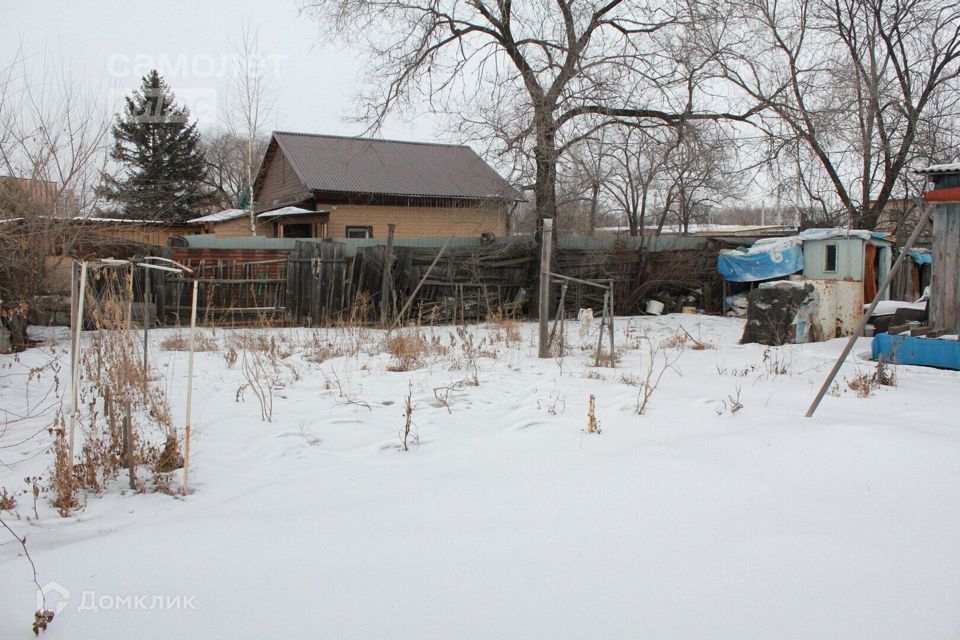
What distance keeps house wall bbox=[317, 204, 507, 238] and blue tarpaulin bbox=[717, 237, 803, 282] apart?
684cm

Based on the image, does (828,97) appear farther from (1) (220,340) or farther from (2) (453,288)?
(1) (220,340)

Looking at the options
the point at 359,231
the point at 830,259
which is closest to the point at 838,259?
the point at 830,259

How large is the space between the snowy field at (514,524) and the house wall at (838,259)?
7.06 meters

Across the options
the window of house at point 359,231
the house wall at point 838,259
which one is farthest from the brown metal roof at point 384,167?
the house wall at point 838,259

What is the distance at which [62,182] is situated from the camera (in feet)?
30.1

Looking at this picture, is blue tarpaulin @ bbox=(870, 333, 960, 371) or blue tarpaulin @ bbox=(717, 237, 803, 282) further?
blue tarpaulin @ bbox=(717, 237, 803, 282)

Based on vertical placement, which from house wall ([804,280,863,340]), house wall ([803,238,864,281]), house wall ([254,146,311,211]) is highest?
house wall ([254,146,311,211])

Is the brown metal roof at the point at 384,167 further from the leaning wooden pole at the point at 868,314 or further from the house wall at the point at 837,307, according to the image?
the leaning wooden pole at the point at 868,314

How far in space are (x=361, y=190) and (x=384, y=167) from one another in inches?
95.9

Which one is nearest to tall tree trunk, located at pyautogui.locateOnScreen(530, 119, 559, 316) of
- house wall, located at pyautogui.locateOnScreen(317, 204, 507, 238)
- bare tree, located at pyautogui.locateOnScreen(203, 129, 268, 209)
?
house wall, located at pyautogui.locateOnScreen(317, 204, 507, 238)

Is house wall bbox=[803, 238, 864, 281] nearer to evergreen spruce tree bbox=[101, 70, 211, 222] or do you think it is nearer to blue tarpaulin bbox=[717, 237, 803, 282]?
blue tarpaulin bbox=[717, 237, 803, 282]

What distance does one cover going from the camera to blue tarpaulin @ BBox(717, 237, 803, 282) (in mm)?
13172

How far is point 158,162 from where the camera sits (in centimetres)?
2656

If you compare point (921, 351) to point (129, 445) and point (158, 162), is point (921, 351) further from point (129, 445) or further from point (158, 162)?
point (158, 162)
